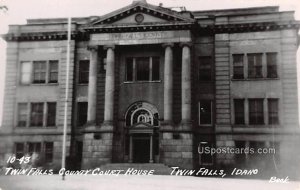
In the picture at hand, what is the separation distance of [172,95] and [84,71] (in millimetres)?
8149

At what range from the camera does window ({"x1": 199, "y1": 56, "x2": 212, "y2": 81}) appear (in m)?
35.4

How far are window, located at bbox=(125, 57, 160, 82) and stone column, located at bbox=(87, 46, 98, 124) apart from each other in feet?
8.37

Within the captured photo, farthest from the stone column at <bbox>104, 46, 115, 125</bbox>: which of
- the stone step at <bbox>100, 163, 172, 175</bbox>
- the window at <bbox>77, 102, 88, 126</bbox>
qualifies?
the stone step at <bbox>100, 163, 172, 175</bbox>

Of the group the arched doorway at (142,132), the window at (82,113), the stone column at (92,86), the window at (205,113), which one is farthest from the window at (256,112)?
the window at (82,113)

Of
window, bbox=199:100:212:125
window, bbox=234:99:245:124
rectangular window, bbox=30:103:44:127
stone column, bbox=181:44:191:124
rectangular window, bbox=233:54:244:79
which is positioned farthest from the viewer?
rectangular window, bbox=30:103:44:127

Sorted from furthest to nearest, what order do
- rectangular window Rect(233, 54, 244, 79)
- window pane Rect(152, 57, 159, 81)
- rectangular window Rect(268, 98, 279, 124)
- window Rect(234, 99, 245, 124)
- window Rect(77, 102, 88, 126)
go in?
window Rect(77, 102, 88, 126), window pane Rect(152, 57, 159, 81), rectangular window Rect(233, 54, 244, 79), window Rect(234, 99, 245, 124), rectangular window Rect(268, 98, 279, 124)

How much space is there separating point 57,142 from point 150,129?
305 inches

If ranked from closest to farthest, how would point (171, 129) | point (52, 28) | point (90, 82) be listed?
point (171, 129)
point (90, 82)
point (52, 28)

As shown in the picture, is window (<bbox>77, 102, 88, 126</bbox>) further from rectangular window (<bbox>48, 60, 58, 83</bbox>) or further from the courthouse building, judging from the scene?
rectangular window (<bbox>48, 60, 58, 83</bbox>)

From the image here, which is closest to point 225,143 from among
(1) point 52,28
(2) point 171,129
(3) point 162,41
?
(2) point 171,129

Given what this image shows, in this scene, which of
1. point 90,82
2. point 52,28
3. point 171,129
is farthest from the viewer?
point 52,28

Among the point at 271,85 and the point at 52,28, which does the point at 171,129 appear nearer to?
the point at 271,85

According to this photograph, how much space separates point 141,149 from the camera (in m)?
34.4

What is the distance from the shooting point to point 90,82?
35.0 meters
